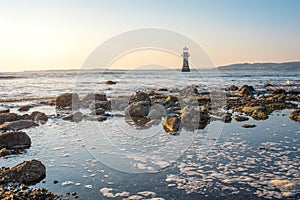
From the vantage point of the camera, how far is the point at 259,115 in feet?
46.1

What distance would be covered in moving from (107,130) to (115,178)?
17.0ft

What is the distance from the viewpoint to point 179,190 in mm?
5691

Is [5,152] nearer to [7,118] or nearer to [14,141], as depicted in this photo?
[14,141]

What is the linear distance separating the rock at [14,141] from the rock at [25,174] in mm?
2484

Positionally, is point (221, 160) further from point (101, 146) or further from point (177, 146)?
point (101, 146)

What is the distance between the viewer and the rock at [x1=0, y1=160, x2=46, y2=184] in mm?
5978

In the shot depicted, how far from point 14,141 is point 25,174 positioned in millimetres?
3062

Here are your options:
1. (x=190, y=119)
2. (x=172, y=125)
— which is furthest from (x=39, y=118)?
(x=190, y=119)

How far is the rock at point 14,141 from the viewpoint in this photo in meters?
8.59

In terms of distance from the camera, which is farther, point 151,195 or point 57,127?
point 57,127

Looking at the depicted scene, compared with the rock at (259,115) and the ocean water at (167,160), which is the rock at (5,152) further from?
the rock at (259,115)

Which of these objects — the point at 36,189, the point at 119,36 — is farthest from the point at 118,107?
the point at 36,189

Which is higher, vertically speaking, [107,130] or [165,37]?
[165,37]

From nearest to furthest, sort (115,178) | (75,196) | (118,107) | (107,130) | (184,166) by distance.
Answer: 1. (75,196)
2. (115,178)
3. (184,166)
4. (107,130)
5. (118,107)
